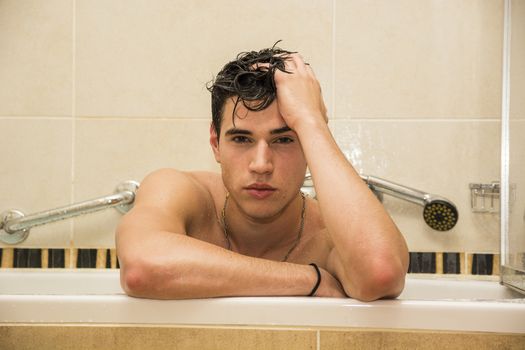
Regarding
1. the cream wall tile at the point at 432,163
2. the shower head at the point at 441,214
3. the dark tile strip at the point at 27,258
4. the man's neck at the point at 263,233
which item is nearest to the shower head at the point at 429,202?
the shower head at the point at 441,214

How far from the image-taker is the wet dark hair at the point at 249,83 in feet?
4.15

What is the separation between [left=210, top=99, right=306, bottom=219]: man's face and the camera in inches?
49.3

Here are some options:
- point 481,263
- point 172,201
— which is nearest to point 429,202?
point 481,263

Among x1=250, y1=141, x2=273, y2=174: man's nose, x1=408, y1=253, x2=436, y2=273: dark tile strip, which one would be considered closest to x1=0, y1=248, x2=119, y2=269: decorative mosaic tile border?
x1=250, y1=141, x2=273, y2=174: man's nose

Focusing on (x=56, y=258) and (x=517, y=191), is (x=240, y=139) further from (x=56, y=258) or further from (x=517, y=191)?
(x=56, y=258)

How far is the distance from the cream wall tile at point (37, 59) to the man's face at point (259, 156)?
2.83ft

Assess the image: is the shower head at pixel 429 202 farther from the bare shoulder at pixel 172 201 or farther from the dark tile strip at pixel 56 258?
the dark tile strip at pixel 56 258

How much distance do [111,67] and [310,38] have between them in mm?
688

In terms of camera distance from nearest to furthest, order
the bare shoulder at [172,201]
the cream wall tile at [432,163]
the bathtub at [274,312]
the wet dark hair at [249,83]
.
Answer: the bathtub at [274,312] < the bare shoulder at [172,201] < the wet dark hair at [249,83] < the cream wall tile at [432,163]

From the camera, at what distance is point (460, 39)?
1.83 metres

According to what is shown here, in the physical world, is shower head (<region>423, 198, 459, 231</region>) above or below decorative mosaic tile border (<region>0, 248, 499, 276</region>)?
above

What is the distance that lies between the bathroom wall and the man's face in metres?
0.61

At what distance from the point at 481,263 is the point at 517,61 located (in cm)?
70

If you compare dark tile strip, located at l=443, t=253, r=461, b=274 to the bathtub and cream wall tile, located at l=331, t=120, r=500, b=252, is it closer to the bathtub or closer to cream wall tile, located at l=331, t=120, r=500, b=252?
cream wall tile, located at l=331, t=120, r=500, b=252
